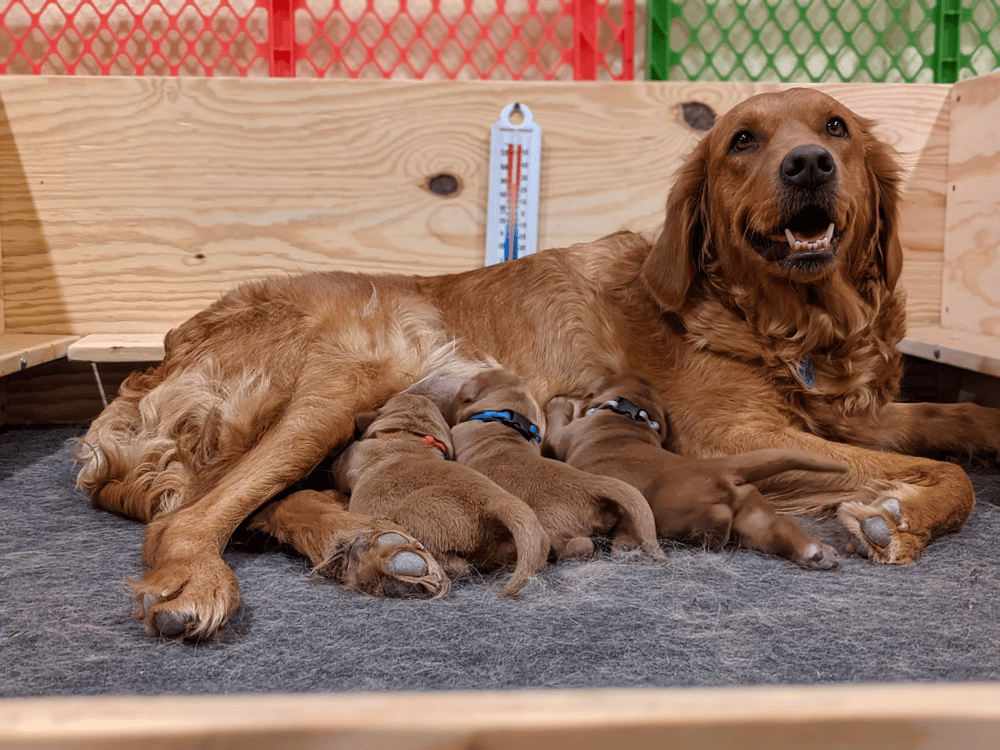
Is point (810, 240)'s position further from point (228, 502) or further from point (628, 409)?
point (228, 502)

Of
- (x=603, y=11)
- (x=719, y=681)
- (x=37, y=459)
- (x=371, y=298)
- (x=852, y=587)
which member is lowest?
(x=37, y=459)

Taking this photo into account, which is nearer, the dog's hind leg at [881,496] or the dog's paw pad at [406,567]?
the dog's paw pad at [406,567]

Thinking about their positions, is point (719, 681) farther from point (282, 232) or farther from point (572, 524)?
point (282, 232)

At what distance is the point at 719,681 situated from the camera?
4.08 feet

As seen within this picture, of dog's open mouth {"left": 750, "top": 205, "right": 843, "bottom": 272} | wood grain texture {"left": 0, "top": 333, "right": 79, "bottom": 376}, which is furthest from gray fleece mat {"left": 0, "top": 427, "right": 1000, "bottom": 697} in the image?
wood grain texture {"left": 0, "top": 333, "right": 79, "bottom": 376}

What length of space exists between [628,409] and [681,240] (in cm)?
56

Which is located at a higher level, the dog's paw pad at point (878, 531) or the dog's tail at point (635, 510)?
the dog's tail at point (635, 510)

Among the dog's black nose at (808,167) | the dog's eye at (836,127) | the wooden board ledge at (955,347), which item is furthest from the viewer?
the wooden board ledge at (955,347)

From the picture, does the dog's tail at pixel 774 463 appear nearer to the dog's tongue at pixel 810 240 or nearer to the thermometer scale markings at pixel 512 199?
the dog's tongue at pixel 810 240

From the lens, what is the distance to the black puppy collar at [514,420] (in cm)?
212

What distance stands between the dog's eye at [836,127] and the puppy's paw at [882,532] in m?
1.00

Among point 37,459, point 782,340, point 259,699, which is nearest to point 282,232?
point 37,459

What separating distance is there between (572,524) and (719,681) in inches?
23.0

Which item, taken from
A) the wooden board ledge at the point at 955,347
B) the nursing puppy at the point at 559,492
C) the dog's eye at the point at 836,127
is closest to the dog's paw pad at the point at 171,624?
the nursing puppy at the point at 559,492
